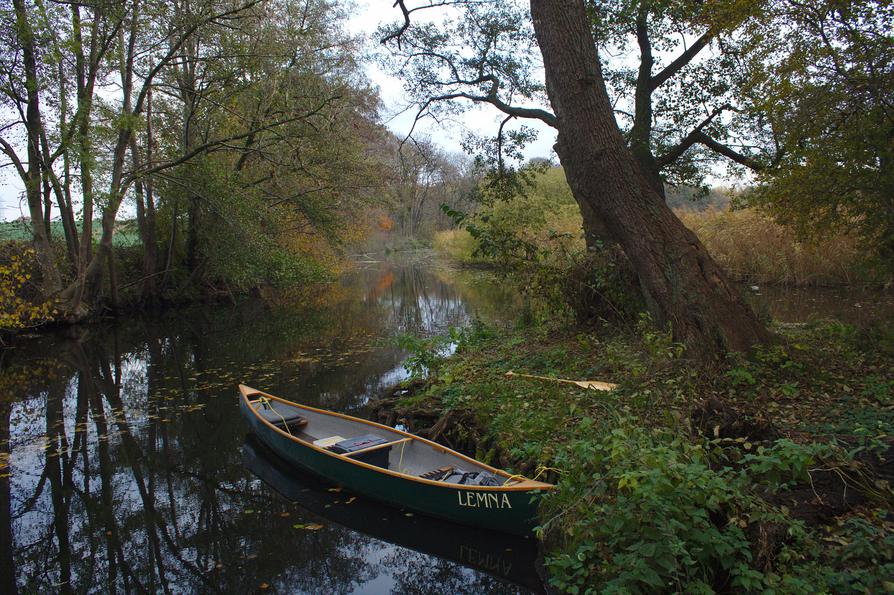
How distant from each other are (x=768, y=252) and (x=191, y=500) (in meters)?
18.2

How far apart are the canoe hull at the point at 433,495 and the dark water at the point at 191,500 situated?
0.15 meters

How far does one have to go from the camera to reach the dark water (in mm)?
4652

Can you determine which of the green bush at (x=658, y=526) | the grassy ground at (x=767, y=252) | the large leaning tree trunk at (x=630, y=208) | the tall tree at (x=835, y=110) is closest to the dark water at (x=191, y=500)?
the green bush at (x=658, y=526)

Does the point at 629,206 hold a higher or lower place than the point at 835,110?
lower

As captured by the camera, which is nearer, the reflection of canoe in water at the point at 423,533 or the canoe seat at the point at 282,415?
the reflection of canoe in water at the point at 423,533

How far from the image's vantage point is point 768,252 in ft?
60.4

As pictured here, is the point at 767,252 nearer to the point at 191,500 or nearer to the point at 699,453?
the point at 699,453

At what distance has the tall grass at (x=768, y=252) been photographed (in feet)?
54.0

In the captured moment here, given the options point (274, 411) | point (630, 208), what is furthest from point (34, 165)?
point (630, 208)

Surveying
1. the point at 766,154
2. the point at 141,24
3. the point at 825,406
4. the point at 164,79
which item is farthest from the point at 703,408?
the point at 164,79

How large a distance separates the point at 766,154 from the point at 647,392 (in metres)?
7.81

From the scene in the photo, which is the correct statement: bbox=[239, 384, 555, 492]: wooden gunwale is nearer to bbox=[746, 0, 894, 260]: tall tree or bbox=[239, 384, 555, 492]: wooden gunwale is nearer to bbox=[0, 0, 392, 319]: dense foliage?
bbox=[746, 0, 894, 260]: tall tree

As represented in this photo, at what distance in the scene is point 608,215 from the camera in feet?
21.8

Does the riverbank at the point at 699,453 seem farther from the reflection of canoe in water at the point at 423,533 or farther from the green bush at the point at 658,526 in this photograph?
the reflection of canoe in water at the point at 423,533
